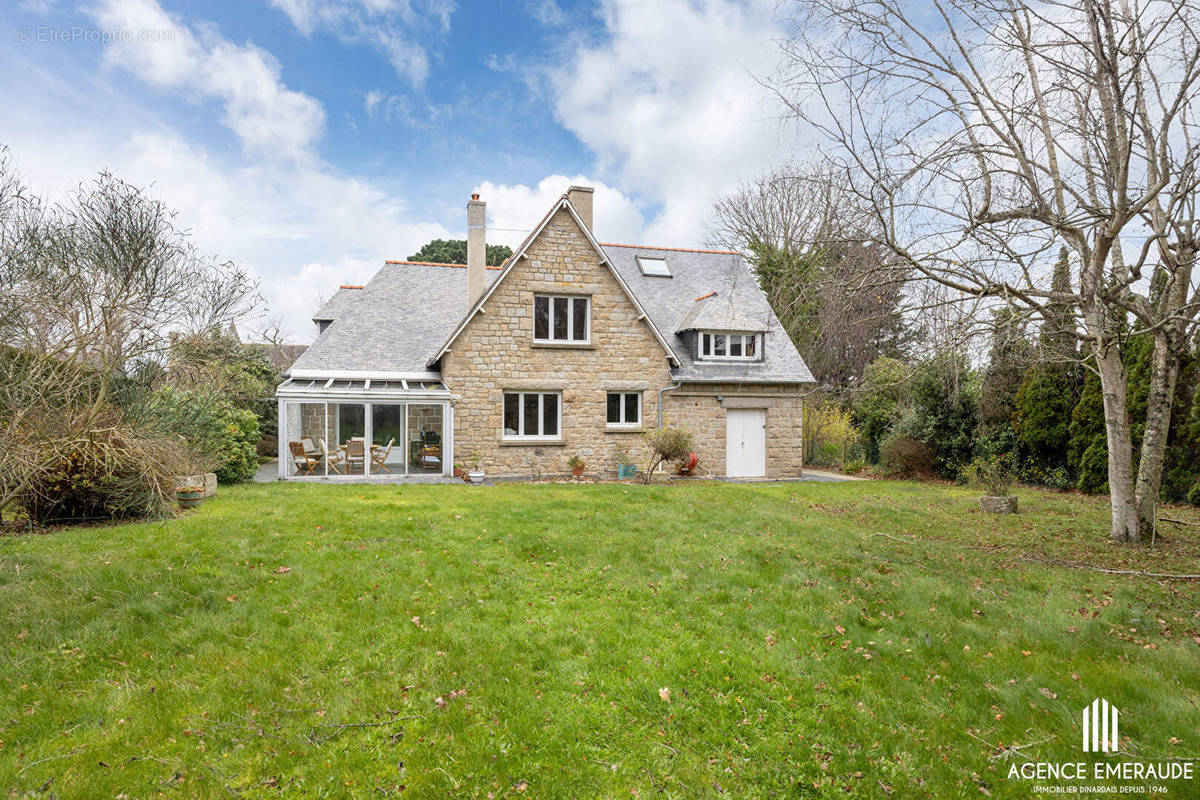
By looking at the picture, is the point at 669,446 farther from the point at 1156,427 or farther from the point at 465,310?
the point at 1156,427

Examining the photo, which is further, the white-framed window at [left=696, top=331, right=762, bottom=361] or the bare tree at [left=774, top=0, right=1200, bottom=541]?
the white-framed window at [left=696, top=331, right=762, bottom=361]

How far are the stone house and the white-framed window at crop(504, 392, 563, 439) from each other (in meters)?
0.04

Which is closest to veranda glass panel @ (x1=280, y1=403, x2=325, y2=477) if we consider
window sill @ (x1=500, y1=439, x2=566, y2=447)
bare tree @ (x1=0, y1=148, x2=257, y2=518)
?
bare tree @ (x1=0, y1=148, x2=257, y2=518)

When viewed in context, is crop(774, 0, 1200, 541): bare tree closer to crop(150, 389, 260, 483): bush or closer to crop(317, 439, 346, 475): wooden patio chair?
crop(150, 389, 260, 483): bush

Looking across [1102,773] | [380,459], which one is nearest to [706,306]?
[380,459]

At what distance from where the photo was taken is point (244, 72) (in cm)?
1233

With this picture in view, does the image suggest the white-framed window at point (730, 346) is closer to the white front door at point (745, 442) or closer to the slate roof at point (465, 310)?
the slate roof at point (465, 310)

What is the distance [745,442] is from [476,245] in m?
10.5

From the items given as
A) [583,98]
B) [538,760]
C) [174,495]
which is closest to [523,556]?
[538,760]

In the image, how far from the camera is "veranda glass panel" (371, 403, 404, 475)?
56.9 feet

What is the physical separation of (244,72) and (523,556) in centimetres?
1155

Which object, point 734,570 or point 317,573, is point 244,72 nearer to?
point 317,573

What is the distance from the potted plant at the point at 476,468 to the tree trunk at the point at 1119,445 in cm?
1273

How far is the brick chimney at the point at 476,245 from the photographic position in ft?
62.2
